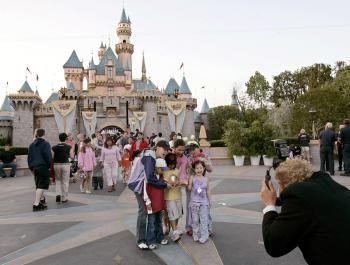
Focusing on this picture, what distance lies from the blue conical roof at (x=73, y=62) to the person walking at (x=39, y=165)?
56661mm

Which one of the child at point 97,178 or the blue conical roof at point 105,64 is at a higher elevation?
the blue conical roof at point 105,64

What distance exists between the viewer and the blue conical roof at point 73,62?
198ft

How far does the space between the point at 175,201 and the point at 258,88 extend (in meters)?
44.4

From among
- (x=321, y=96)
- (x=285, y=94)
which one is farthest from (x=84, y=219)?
(x=285, y=94)

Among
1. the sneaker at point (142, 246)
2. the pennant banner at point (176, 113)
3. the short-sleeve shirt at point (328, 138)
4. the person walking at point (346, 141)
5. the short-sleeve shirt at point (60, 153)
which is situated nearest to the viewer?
the sneaker at point (142, 246)

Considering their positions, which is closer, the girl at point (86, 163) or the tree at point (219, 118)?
the girl at point (86, 163)

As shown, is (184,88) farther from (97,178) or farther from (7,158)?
(97,178)

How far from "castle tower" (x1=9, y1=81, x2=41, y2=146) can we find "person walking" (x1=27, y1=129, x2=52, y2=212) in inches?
1665

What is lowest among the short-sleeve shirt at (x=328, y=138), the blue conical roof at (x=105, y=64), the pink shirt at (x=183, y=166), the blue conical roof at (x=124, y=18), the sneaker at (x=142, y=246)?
the sneaker at (x=142, y=246)

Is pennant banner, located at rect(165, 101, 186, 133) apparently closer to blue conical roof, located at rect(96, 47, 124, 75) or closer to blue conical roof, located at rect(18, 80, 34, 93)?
blue conical roof, located at rect(96, 47, 124, 75)

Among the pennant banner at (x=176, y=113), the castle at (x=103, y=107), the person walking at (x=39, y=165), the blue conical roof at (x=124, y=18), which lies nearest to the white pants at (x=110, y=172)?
the person walking at (x=39, y=165)

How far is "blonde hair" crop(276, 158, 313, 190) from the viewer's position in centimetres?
214

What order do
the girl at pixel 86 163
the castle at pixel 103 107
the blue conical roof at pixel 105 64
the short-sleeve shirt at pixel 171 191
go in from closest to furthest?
the short-sleeve shirt at pixel 171 191, the girl at pixel 86 163, the castle at pixel 103 107, the blue conical roof at pixel 105 64

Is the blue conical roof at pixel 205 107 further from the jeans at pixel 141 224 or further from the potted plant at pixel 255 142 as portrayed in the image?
the jeans at pixel 141 224
